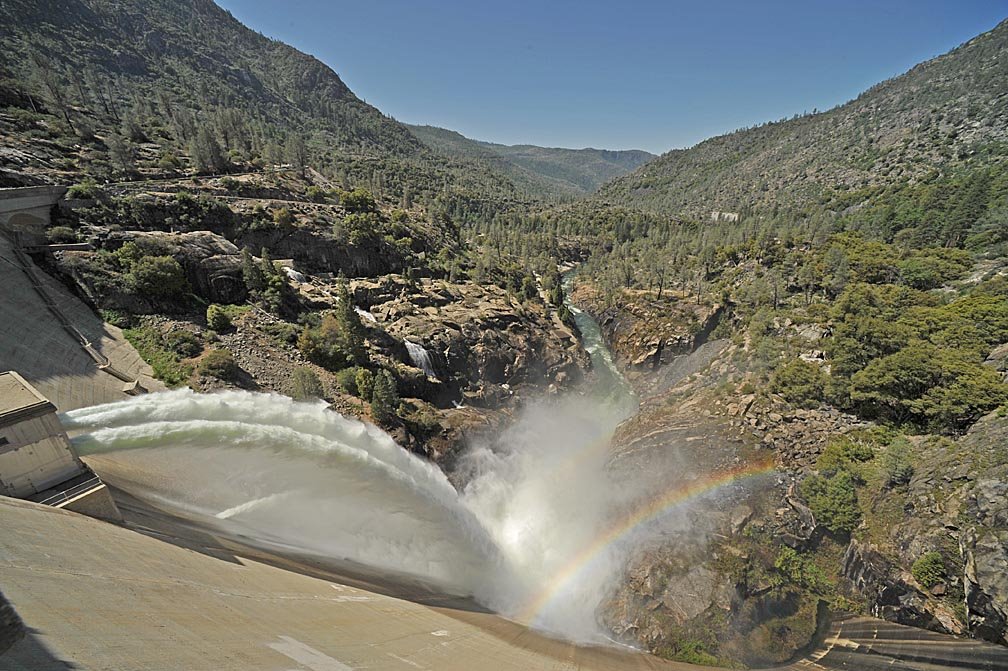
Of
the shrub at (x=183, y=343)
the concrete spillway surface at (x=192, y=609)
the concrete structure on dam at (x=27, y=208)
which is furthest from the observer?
the shrub at (x=183, y=343)

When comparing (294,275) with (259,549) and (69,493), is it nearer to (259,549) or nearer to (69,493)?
(69,493)

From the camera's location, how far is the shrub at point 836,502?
24.4 meters

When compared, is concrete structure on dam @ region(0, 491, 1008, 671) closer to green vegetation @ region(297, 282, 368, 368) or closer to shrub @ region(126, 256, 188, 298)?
green vegetation @ region(297, 282, 368, 368)

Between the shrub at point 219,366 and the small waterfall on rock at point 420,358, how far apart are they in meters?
17.3

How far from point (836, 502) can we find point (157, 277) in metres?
52.3

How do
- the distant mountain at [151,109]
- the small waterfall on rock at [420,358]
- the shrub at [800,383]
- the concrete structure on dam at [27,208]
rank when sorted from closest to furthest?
the concrete structure on dam at [27,208] → the shrub at [800,383] → the small waterfall on rock at [420,358] → the distant mountain at [151,109]

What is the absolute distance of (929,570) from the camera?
19.5m

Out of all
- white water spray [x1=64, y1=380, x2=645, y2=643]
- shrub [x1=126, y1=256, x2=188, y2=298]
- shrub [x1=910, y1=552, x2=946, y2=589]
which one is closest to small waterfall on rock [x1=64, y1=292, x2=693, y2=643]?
white water spray [x1=64, y1=380, x2=645, y2=643]

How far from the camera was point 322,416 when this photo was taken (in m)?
26.8

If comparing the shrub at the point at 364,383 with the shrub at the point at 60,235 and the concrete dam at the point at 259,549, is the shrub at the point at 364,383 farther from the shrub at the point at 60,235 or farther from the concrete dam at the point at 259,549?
the shrub at the point at 60,235

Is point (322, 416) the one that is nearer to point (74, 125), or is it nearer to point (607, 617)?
point (607, 617)

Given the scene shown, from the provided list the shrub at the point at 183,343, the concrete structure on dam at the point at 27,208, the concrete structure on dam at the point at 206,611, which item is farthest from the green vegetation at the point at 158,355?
the concrete structure on dam at the point at 206,611

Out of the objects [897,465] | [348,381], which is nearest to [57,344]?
[348,381]

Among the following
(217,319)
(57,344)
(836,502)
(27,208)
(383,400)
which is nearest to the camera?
(57,344)
